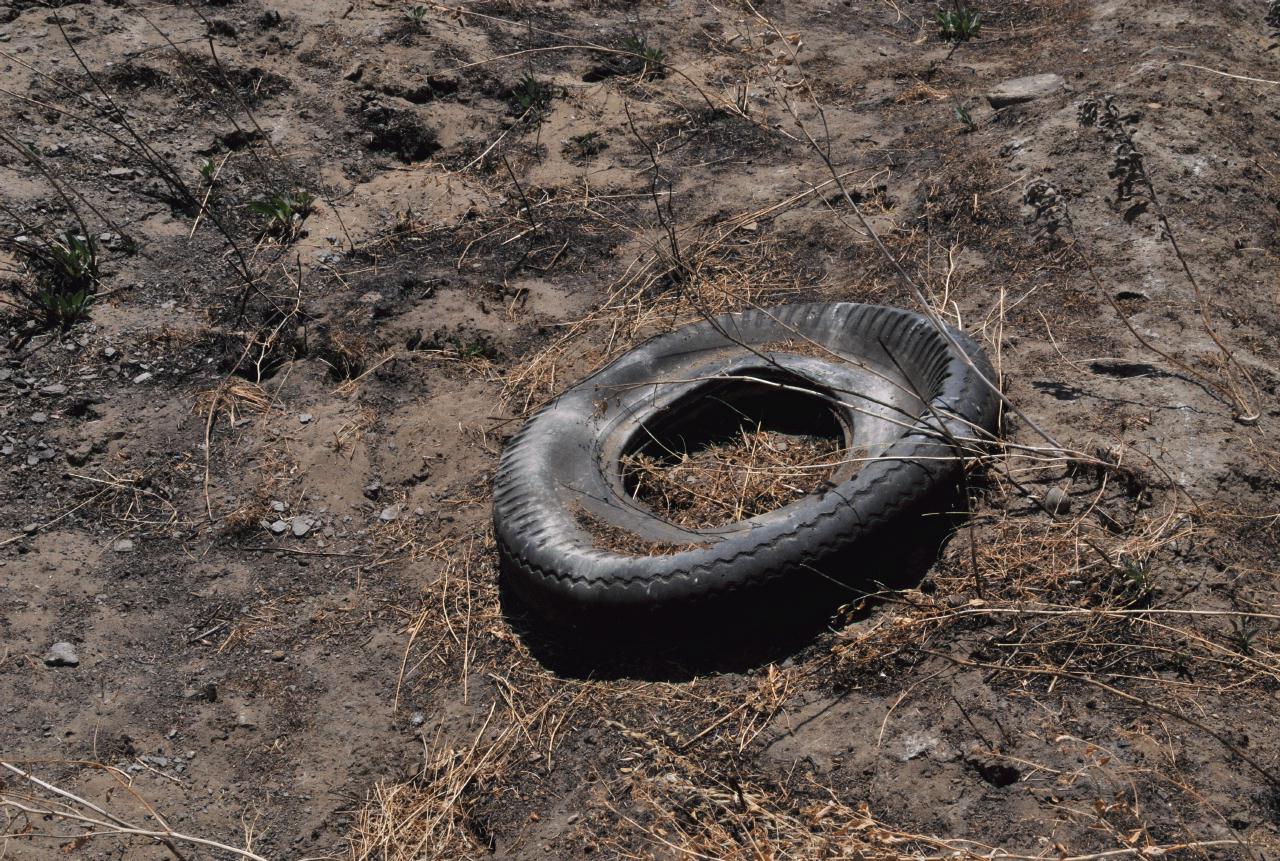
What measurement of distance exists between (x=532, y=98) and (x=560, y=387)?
229 cm

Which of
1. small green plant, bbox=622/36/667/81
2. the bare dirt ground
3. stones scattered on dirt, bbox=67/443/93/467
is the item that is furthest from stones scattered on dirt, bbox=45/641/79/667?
small green plant, bbox=622/36/667/81

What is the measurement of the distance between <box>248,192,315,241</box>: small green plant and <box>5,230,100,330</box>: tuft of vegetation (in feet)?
2.41

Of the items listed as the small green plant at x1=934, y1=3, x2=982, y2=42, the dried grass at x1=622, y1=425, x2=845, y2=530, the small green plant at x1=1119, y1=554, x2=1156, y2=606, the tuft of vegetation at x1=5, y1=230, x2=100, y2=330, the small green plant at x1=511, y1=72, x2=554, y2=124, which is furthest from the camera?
the small green plant at x1=934, y1=3, x2=982, y2=42

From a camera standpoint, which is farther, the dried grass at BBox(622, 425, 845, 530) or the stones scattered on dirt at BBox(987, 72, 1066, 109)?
the stones scattered on dirt at BBox(987, 72, 1066, 109)

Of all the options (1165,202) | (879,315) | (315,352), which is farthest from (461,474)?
(1165,202)

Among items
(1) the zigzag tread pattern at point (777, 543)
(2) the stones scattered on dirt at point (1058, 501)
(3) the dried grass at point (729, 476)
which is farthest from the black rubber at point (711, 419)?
(2) the stones scattered on dirt at point (1058, 501)

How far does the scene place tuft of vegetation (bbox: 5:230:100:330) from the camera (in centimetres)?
457

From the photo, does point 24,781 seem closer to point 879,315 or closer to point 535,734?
point 535,734

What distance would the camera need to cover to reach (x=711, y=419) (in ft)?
13.4

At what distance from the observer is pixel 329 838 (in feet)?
9.81

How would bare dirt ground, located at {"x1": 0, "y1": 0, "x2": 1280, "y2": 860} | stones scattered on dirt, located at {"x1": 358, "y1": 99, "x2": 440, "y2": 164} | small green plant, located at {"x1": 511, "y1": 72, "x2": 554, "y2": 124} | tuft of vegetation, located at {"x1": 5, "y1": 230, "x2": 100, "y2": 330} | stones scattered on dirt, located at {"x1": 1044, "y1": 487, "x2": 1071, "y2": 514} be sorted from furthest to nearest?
1. small green plant, located at {"x1": 511, "y1": 72, "x2": 554, "y2": 124}
2. stones scattered on dirt, located at {"x1": 358, "y1": 99, "x2": 440, "y2": 164}
3. tuft of vegetation, located at {"x1": 5, "y1": 230, "x2": 100, "y2": 330}
4. stones scattered on dirt, located at {"x1": 1044, "y1": 487, "x2": 1071, "y2": 514}
5. bare dirt ground, located at {"x1": 0, "y1": 0, "x2": 1280, "y2": 860}

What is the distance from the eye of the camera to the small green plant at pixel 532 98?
5898mm

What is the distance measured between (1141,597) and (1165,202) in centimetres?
209

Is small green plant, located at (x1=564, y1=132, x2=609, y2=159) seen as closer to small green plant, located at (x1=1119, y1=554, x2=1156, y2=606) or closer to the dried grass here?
the dried grass
